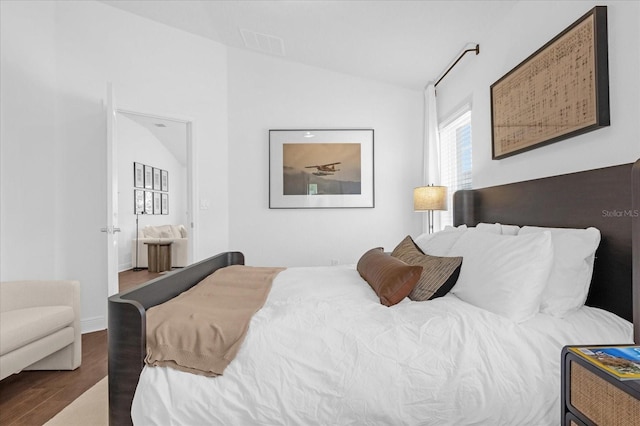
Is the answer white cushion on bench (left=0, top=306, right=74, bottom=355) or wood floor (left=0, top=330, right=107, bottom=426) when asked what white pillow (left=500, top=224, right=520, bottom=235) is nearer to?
wood floor (left=0, top=330, right=107, bottom=426)

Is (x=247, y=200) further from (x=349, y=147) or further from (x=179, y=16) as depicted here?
(x=179, y=16)

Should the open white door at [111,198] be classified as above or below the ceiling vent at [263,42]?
below

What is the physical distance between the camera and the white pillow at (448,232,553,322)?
58.2 inches

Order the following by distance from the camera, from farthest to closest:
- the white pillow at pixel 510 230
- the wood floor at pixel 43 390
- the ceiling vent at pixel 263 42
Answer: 1. the ceiling vent at pixel 263 42
2. the white pillow at pixel 510 230
3. the wood floor at pixel 43 390

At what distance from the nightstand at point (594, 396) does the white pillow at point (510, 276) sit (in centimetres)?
42

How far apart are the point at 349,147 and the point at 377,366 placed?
3295mm

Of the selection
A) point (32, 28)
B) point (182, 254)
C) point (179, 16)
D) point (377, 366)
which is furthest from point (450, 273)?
point (182, 254)

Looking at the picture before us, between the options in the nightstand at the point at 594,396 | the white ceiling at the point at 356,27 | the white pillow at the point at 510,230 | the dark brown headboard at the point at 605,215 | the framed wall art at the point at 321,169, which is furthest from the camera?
the framed wall art at the point at 321,169

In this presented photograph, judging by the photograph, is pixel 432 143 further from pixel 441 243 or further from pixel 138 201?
pixel 138 201

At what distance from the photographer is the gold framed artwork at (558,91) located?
1643 mm

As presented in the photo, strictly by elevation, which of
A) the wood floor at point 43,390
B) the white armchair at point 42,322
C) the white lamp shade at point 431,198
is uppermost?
the white lamp shade at point 431,198

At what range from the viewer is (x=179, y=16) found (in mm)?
3689

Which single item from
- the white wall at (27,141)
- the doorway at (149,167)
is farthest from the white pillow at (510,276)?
the doorway at (149,167)

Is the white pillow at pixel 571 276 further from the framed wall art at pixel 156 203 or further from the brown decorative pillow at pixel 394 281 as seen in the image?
the framed wall art at pixel 156 203
